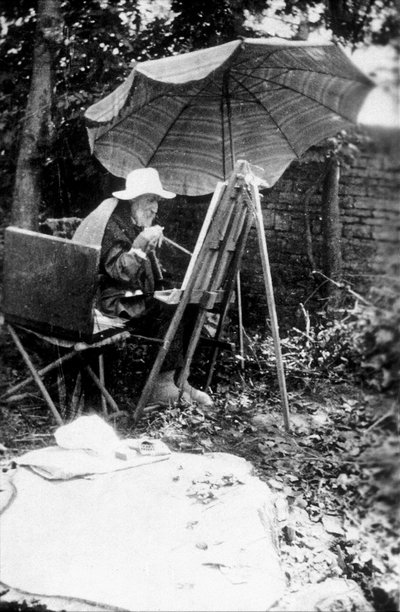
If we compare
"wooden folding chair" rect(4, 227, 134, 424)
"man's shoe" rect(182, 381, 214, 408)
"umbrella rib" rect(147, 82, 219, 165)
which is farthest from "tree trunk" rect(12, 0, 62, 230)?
"man's shoe" rect(182, 381, 214, 408)

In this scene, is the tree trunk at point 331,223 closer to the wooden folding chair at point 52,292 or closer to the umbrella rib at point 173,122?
the umbrella rib at point 173,122

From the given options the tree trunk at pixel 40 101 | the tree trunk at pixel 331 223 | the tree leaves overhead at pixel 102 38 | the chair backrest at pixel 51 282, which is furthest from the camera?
the tree trunk at pixel 331 223

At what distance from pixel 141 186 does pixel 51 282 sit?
1.15 meters

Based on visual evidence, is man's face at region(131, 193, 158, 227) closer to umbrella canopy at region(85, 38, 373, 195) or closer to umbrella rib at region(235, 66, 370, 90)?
umbrella canopy at region(85, 38, 373, 195)

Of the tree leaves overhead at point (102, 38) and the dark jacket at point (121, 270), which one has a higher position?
the tree leaves overhead at point (102, 38)

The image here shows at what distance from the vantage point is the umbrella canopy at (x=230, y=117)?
3922mm

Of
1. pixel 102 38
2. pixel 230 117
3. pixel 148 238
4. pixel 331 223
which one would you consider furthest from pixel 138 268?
pixel 331 223

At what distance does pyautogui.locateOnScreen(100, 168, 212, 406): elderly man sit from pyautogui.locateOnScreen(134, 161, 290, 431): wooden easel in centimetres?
25

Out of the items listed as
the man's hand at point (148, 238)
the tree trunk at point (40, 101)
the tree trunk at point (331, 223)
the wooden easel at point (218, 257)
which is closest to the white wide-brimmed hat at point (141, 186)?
the man's hand at point (148, 238)

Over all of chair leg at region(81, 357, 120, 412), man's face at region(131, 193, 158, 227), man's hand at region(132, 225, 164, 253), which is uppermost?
man's face at region(131, 193, 158, 227)

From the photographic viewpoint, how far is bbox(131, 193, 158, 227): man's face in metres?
4.47

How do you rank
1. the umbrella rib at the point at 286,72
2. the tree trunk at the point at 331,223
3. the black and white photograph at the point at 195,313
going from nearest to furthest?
the black and white photograph at the point at 195,313
the umbrella rib at the point at 286,72
the tree trunk at the point at 331,223

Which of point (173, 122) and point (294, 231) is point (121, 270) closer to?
point (173, 122)

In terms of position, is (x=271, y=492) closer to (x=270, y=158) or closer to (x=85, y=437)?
(x=85, y=437)
